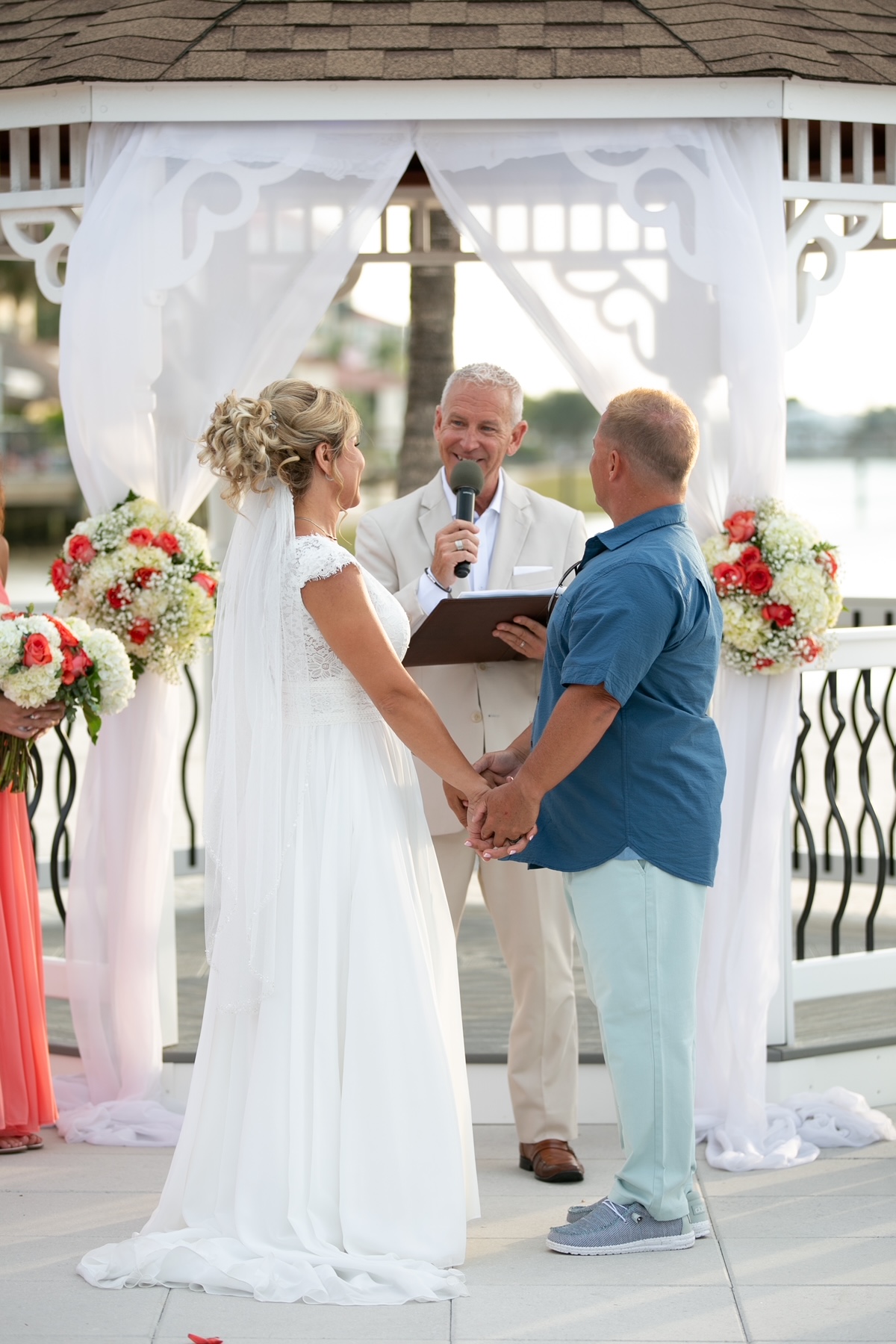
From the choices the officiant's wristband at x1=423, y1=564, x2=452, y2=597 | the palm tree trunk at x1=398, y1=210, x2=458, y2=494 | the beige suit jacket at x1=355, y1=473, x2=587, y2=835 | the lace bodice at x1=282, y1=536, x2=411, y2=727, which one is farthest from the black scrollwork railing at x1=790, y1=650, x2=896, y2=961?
the palm tree trunk at x1=398, y1=210, x2=458, y2=494

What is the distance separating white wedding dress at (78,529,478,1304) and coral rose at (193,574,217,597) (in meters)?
1.31

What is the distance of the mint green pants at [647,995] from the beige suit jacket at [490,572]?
0.87m

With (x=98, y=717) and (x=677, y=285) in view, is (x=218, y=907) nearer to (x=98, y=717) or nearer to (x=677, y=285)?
(x=98, y=717)

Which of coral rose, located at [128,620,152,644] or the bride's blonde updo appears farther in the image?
coral rose, located at [128,620,152,644]

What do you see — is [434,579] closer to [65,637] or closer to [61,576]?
[65,637]

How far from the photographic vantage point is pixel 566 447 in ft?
193

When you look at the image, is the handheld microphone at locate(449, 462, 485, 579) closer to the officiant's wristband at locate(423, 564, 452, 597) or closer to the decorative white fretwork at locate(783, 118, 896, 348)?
the officiant's wristband at locate(423, 564, 452, 597)

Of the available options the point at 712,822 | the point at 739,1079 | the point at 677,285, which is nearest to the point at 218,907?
the point at 712,822

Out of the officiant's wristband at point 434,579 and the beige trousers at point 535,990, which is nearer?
the officiant's wristband at point 434,579

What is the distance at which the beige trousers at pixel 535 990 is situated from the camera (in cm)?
479

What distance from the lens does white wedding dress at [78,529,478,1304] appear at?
3.80 m

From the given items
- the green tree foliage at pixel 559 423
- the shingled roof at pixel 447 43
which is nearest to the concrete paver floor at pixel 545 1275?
the shingled roof at pixel 447 43

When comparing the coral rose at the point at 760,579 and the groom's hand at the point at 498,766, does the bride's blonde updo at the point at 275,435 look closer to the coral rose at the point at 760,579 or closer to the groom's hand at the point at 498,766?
the groom's hand at the point at 498,766

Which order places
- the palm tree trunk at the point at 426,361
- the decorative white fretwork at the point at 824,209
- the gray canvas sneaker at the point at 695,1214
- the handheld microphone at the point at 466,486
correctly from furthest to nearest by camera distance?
the palm tree trunk at the point at 426,361 < the decorative white fretwork at the point at 824,209 < the handheld microphone at the point at 466,486 < the gray canvas sneaker at the point at 695,1214
